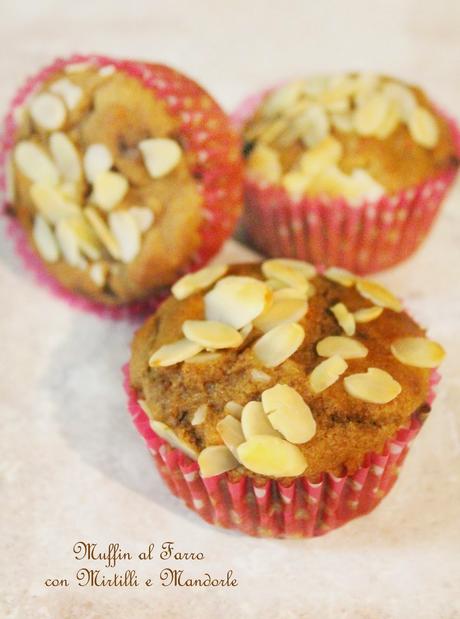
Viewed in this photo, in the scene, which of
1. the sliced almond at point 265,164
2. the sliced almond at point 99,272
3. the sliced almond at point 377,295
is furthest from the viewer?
the sliced almond at point 265,164

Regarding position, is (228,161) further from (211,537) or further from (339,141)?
(211,537)

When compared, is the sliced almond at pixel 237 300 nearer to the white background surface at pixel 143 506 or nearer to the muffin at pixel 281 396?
the muffin at pixel 281 396

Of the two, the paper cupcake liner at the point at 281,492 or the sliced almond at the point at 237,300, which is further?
the sliced almond at the point at 237,300

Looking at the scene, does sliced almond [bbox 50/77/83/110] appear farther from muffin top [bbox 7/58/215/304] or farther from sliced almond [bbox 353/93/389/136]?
sliced almond [bbox 353/93/389/136]

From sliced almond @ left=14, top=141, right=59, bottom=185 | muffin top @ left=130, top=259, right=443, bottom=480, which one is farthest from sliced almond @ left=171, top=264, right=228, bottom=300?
sliced almond @ left=14, top=141, right=59, bottom=185

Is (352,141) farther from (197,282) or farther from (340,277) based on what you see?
(197,282)

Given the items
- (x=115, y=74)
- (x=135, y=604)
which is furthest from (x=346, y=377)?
(x=115, y=74)

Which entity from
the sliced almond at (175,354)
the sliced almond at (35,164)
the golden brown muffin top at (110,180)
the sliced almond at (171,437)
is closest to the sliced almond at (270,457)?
the sliced almond at (171,437)

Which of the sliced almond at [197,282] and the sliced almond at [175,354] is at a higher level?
the sliced almond at [197,282]
